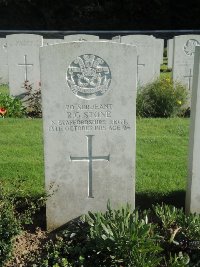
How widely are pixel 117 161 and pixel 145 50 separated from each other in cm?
579

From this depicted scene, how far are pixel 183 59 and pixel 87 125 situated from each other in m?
6.10

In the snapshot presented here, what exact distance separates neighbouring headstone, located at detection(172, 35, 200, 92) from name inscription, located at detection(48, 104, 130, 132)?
5.98 meters

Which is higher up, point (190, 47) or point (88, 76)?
point (190, 47)

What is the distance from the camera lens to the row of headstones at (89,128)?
380cm

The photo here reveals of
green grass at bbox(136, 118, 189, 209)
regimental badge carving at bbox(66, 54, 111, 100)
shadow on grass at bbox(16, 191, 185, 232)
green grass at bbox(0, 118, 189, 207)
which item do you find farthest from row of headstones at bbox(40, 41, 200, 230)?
green grass at bbox(136, 118, 189, 209)

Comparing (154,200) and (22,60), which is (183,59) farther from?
(154,200)

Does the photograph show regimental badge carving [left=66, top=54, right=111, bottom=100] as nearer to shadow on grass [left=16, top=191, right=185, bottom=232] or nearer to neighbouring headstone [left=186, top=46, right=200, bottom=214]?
neighbouring headstone [left=186, top=46, right=200, bottom=214]

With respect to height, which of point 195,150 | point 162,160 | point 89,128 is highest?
point 89,128

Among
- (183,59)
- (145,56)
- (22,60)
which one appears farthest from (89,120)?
(183,59)

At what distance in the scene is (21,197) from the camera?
4.66 m

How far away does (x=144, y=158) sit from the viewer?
19.7 ft

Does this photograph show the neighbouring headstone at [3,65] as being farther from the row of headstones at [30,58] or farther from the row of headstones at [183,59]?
the row of headstones at [183,59]
